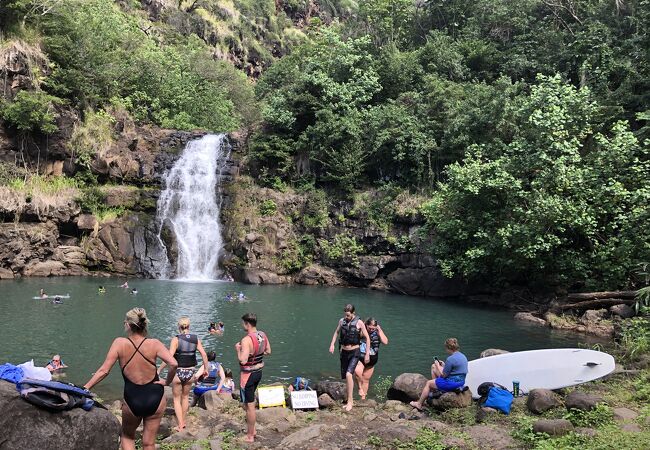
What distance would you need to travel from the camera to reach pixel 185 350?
8.29 m

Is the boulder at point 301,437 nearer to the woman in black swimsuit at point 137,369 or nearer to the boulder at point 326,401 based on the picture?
the boulder at point 326,401

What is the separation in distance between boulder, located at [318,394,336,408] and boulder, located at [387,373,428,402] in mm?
1655

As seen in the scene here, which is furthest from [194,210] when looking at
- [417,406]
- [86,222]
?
[417,406]

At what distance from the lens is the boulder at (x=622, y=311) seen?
19125 mm

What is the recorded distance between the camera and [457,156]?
1243 inches

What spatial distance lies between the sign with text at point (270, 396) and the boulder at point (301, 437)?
1.84m

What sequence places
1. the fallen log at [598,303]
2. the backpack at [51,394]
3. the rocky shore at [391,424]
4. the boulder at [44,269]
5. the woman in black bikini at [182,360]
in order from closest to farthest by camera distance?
the backpack at [51,394], the rocky shore at [391,424], the woman in black bikini at [182,360], the fallen log at [598,303], the boulder at [44,269]

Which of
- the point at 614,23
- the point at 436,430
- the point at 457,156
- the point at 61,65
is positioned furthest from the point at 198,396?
the point at 61,65

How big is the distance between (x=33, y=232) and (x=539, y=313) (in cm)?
3007

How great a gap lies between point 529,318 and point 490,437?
16.3m

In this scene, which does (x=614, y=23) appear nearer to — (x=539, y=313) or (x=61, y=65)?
(x=539, y=313)

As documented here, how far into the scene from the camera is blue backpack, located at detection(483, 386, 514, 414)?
9055 millimetres

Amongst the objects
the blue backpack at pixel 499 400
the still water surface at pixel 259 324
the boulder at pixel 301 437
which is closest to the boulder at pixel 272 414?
the boulder at pixel 301 437

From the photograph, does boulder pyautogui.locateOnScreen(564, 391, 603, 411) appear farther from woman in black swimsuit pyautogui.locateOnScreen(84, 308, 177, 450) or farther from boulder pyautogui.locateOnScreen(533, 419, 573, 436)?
woman in black swimsuit pyautogui.locateOnScreen(84, 308, 177, 450)
